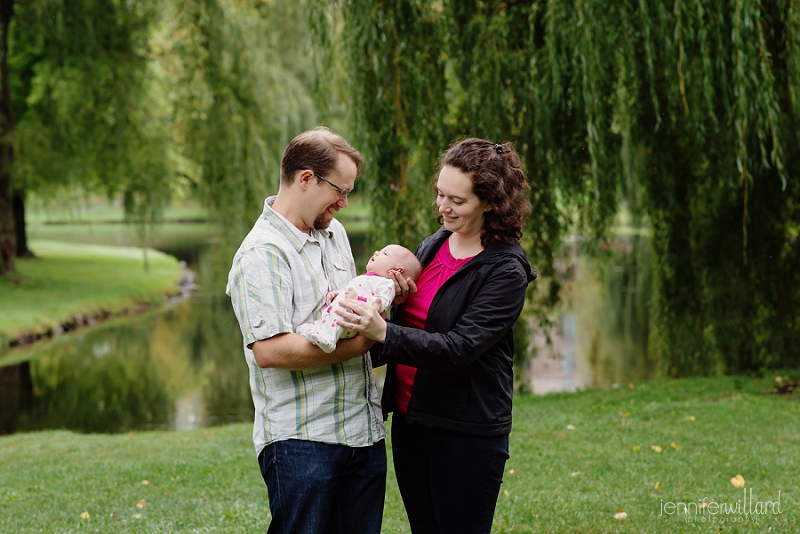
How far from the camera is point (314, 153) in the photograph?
2.30 meters

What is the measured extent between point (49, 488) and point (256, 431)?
363 cm

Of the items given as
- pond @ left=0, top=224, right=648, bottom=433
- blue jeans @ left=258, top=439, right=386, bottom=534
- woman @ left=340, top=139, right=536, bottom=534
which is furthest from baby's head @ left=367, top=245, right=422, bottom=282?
pond @ left=0, top=224, right=648, bottom=433

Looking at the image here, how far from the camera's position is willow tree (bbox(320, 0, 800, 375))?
17.4 ft

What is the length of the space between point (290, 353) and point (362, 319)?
221mm

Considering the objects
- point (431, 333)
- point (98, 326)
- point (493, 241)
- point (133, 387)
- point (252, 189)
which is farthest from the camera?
point (98, 326)

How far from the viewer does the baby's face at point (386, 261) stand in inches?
96.7

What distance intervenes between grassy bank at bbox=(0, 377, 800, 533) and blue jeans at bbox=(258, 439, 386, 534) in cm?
193

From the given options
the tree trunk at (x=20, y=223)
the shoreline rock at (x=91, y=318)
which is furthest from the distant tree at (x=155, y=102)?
the tree trunk at (x=20, y=223)

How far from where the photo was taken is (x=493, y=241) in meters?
2.43

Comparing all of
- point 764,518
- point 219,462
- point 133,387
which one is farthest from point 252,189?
point 764,518

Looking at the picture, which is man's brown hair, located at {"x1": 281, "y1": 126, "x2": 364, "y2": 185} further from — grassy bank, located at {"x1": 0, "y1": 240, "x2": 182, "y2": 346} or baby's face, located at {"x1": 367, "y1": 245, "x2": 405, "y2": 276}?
grassy bank, located at {"x1": 0, "y1": 240, "x2": 182, "y2": 346}

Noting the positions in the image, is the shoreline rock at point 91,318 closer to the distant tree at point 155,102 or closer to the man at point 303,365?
the distant tree at point 155,102

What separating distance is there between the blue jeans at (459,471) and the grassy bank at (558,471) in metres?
1.78

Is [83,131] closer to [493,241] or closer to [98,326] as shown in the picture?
[98,326]
